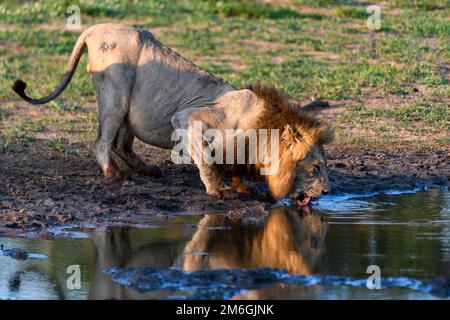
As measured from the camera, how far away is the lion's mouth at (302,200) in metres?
9.05

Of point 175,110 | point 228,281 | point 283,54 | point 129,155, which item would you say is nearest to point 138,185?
point 129,155

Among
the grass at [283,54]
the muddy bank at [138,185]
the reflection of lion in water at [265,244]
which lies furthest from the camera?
the grass at [283,54]

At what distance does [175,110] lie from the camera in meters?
9.40

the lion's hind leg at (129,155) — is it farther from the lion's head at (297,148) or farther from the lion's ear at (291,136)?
the lion's ear at (291,136)

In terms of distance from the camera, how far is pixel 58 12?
1580 cm

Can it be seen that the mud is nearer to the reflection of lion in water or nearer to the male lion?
the reflection of lion in water

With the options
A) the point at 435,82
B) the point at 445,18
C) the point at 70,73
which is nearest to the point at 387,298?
the point at 70,73

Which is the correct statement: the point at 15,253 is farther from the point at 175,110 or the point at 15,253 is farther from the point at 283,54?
the point at 283,54

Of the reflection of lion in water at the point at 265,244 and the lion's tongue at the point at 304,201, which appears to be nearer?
the reflection of lion in water at the point at 265,244

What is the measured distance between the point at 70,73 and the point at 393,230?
3348 millimetres

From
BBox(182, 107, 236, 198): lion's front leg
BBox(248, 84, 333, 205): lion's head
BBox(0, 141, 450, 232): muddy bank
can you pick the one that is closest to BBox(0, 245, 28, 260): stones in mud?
BBox(0, 141, 450, 232): muddy bank

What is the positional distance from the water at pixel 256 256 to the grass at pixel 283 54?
3058mm

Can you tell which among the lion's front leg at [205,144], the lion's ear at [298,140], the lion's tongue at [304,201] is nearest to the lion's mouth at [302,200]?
the lion's tongue at [304,201]
